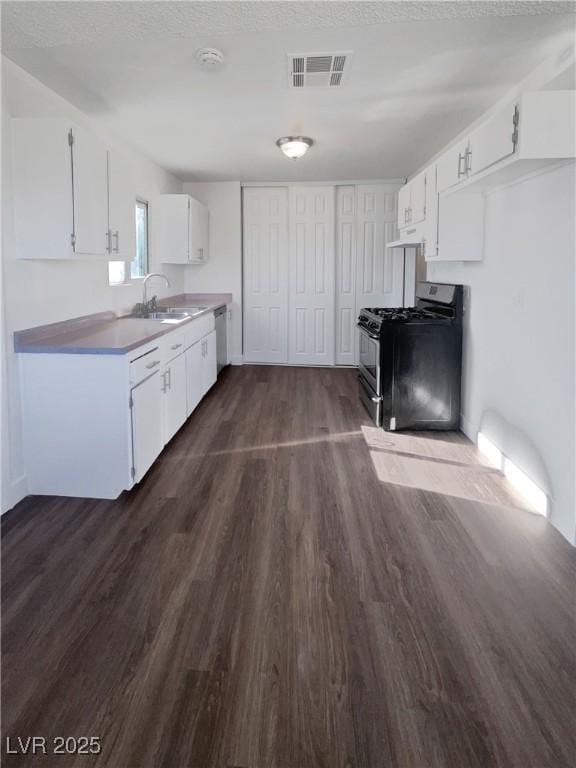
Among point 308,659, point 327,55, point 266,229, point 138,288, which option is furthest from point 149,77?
point 266,229

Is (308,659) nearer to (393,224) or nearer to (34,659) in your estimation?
(34,659)

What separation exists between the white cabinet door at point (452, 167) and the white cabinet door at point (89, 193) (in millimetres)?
2231

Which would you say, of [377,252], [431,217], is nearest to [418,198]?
[431,217]

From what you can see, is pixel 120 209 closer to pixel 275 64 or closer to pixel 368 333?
pixel 275 64

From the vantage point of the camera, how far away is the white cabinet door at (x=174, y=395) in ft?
13.0

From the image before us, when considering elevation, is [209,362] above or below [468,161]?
below

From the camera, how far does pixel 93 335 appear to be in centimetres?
360

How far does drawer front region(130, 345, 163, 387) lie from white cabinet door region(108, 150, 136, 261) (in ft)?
2.43

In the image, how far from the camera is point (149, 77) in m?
3.26

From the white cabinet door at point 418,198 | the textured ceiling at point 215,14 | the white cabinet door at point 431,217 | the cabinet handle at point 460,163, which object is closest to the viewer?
the textured ceiling at point 215,14

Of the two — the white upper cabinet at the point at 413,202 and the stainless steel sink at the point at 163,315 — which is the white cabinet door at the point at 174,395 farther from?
the white upper cabinet at the point at 413,202

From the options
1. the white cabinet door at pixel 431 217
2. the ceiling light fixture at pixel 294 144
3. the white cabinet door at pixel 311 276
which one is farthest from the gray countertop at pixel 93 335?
the white cabinet door at pixel 311 276

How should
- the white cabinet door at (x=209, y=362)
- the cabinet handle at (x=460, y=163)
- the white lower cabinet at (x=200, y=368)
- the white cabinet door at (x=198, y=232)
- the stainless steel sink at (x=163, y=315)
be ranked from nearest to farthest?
1. the cabinet handle at (x=460, y=163)
2. the white lower cabinet at (x=200, y=368)
3. the stainless steel sink at (x=163, y=315)
4. the white cabinet door at (x=209, y=362)
5. the white cabinet door at (x=198, y=232)

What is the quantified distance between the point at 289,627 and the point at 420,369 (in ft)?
9.48
